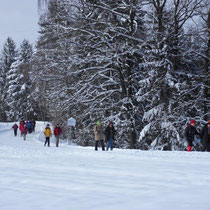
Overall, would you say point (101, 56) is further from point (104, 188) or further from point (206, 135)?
point (104, 188)

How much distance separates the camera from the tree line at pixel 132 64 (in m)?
20.1

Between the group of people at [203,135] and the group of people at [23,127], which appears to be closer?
the group of people at [203,135]

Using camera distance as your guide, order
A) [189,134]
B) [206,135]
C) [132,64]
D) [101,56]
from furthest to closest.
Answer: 1. [132,64]
2. [101,56]
3. [189,134]
4. [206,135]

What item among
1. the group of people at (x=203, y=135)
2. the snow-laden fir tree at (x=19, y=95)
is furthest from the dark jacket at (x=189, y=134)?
the snow-laden fir tree at (x=19, y=95)

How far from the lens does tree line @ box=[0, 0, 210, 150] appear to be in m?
20.1

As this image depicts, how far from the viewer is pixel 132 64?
24844 millimetres

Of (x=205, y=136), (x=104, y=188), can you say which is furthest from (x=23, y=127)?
(x=104, y=188)

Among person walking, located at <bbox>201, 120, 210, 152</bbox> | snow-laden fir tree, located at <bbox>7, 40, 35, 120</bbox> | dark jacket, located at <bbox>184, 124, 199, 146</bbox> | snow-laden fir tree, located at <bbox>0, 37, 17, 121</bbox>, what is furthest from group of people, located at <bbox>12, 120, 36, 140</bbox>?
snow-laden fir tree, located at <bbox>0, 37, 17, 121</bbox>

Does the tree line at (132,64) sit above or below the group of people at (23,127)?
above

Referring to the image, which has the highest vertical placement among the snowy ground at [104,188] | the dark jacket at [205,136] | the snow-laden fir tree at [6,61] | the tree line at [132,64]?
the snow-laden fir tree at [6,61]

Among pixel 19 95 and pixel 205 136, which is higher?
pixel 19 95

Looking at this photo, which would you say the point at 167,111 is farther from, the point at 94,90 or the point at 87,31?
the point at 87,31

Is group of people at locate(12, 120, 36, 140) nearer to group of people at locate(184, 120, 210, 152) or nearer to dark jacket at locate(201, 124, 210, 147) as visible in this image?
group of people at locate(184, 120, 210, 152)

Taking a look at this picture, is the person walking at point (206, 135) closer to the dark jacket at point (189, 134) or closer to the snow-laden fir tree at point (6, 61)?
the dark jacket at point (189, 134)
